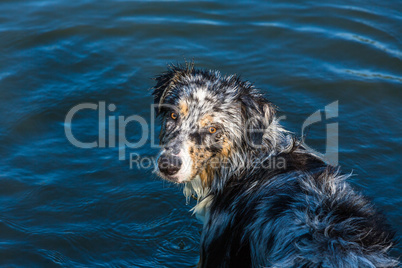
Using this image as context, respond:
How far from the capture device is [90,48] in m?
9.05

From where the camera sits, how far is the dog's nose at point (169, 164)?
461 centimetres

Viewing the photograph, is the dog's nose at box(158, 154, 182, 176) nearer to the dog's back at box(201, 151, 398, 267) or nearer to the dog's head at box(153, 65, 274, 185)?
the dog's head at box(153, 65, 274, 185)

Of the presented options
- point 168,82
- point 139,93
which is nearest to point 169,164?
point 168,82

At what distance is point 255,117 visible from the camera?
16.3 feet

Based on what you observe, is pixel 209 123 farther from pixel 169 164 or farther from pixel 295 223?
pixel 295 223

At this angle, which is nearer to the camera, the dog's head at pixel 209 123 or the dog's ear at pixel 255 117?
the dog's head at pixel 209 123

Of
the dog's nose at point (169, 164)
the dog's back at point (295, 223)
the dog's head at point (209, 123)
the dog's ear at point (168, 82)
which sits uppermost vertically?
the dog's ear at point (168, 82)

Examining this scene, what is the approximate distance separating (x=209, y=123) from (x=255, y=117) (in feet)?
1.46

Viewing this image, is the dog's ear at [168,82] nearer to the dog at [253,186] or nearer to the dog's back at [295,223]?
the dog at [253,186]

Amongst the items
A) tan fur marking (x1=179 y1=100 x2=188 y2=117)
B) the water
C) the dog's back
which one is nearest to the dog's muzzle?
tan fur marking (x1=179 y1=100 x2=188 y2=117)

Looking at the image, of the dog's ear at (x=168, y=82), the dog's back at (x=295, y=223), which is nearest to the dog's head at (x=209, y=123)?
the dog's ear at (x=168, y=82)

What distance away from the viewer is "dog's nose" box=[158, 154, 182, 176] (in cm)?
461

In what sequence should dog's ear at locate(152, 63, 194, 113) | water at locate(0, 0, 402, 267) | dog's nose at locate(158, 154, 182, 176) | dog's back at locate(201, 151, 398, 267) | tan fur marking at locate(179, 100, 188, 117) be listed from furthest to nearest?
water at locate(0, 0, 402, 267) < dog's ear at locate(152, 63, 194, 113) < tan fur marking at locate(179, 100, 188, 117) < dog's nose at locate(158, 154, 182, 176) < dog's back at locate(201, 151, 398, 267)

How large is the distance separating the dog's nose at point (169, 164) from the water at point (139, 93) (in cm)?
137
